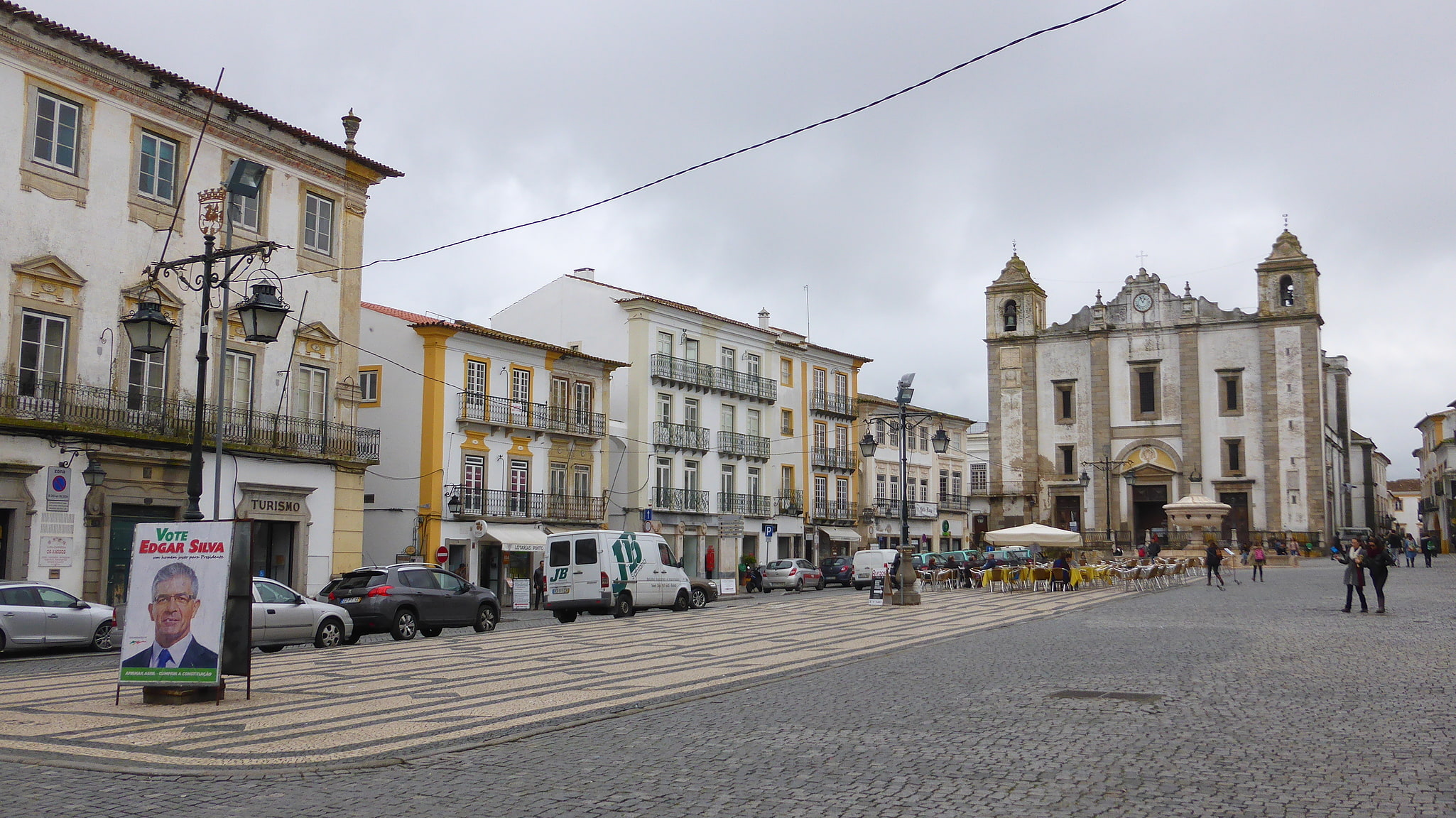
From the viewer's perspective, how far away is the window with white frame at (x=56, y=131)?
23.2 m

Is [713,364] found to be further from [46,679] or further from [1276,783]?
[1276,783]

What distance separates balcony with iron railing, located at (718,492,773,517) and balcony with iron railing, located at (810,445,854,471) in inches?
155

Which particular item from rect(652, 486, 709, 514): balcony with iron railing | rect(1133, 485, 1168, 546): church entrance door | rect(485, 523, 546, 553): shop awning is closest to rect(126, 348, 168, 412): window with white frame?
rect(485, 523, 546, 553): shop awning

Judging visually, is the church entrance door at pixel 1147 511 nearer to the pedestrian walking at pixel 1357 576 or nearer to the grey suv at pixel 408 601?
the pedestrian walking at pixel 1357 576

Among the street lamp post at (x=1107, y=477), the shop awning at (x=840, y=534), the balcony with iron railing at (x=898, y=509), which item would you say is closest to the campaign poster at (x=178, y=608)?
the shop awning at (x=840, y=534)

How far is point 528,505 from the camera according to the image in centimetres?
3909

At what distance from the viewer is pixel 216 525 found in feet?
35.7

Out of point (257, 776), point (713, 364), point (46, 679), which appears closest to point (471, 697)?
point (257, 776)

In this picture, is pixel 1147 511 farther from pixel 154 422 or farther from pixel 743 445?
pixel 154 422

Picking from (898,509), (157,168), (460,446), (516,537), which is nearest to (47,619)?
(157,168)

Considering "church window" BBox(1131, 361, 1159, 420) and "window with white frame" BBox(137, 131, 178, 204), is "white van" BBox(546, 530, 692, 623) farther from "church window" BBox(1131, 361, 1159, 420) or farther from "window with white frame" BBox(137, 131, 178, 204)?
"church window" BBox(1131, 361, 1159, 420)

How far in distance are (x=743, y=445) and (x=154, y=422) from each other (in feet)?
96.3

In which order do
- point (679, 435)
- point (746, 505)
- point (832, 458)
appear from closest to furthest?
point (679, 435) < point (746, 505) < point (832, 458)

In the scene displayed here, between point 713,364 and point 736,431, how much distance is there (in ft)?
10.5
